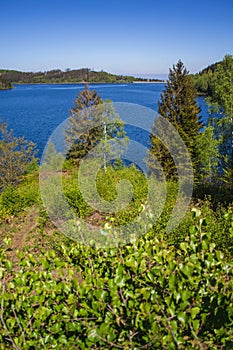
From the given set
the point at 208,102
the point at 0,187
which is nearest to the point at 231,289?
the point at 208,102

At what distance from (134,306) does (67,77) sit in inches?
6369

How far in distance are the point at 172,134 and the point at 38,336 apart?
1989 centimetres

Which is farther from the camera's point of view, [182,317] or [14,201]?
[14,201]

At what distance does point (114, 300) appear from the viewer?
2068 mm

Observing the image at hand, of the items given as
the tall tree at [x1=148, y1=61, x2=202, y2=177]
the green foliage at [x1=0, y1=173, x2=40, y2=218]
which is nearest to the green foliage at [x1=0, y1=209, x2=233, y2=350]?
the green foliage at [x1=0, y1=173, x2=40, y2=218]

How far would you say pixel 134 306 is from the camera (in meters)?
2.17

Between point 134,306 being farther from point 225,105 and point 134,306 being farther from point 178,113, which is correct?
point 178,113

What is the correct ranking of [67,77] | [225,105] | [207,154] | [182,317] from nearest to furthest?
1. [182,317]
2. [225,105]
3. [207,154]
4. [67,77]

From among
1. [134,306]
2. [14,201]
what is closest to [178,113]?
[14,201]

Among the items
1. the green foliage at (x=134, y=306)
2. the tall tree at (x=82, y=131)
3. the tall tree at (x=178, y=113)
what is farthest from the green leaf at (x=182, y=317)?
the tall tree at (x=82, y=131)

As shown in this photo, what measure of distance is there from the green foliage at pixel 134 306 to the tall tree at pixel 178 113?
744 inches

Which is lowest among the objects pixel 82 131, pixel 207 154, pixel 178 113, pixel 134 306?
pixel 207 154

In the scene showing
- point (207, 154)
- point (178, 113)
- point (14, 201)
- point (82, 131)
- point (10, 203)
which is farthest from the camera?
point (82, 131)

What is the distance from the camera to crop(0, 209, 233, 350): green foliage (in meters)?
A: 1.94
